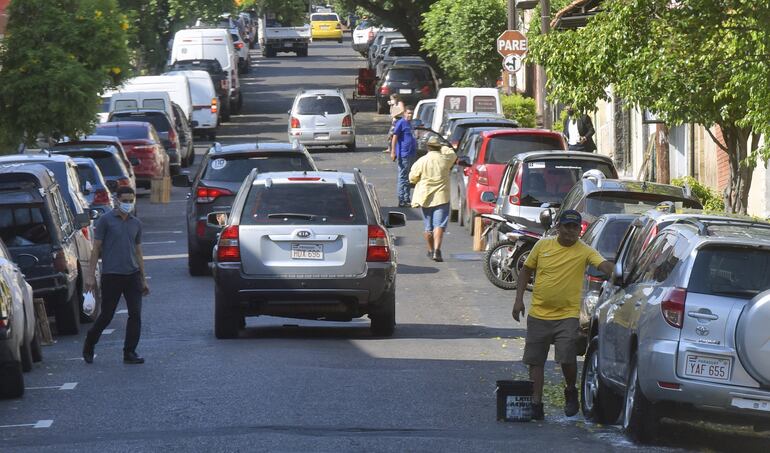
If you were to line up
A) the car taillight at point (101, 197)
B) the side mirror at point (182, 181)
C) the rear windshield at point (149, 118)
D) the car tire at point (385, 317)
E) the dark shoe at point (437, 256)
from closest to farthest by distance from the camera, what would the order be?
the car tire at point (385, 317), the side mirror at point (182, 181), the dark shoe at point (437, 256), the car taillight at point (101, 197), the rear windshield at point (149, 118)

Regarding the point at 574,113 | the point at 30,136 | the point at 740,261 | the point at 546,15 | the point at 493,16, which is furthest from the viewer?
the point at 493,16

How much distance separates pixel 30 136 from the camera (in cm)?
2948

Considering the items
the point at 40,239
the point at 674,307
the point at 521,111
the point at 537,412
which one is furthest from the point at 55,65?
the point at 674,307

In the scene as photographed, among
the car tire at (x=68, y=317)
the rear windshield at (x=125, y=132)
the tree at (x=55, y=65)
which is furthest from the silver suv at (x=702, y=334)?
the rear windshield at (x=125, y=132)

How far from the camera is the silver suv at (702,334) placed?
10273 mm

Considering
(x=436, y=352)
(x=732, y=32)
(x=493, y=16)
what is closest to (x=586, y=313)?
(x=436, y=352)

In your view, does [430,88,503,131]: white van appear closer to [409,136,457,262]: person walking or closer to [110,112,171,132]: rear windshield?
[110,112,171,132]: rear windshield

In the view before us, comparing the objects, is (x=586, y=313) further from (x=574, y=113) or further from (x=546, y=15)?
(x=546, y=15)

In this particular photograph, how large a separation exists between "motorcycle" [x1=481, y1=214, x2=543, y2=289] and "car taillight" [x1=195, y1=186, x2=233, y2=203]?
3595 mm

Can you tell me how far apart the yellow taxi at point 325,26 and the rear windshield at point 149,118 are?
218 feet

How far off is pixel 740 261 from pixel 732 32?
603 cm

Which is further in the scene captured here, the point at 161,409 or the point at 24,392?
the point at 24,392

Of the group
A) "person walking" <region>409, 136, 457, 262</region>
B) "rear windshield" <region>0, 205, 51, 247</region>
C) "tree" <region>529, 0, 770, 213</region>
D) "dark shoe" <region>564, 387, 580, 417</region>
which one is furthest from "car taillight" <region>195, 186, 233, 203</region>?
"dark shoe" <region>564, 387, 580, 417</region>

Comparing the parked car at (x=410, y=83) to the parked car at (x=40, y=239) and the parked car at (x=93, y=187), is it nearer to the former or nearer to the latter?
the parked car at (x=93, y=187)
